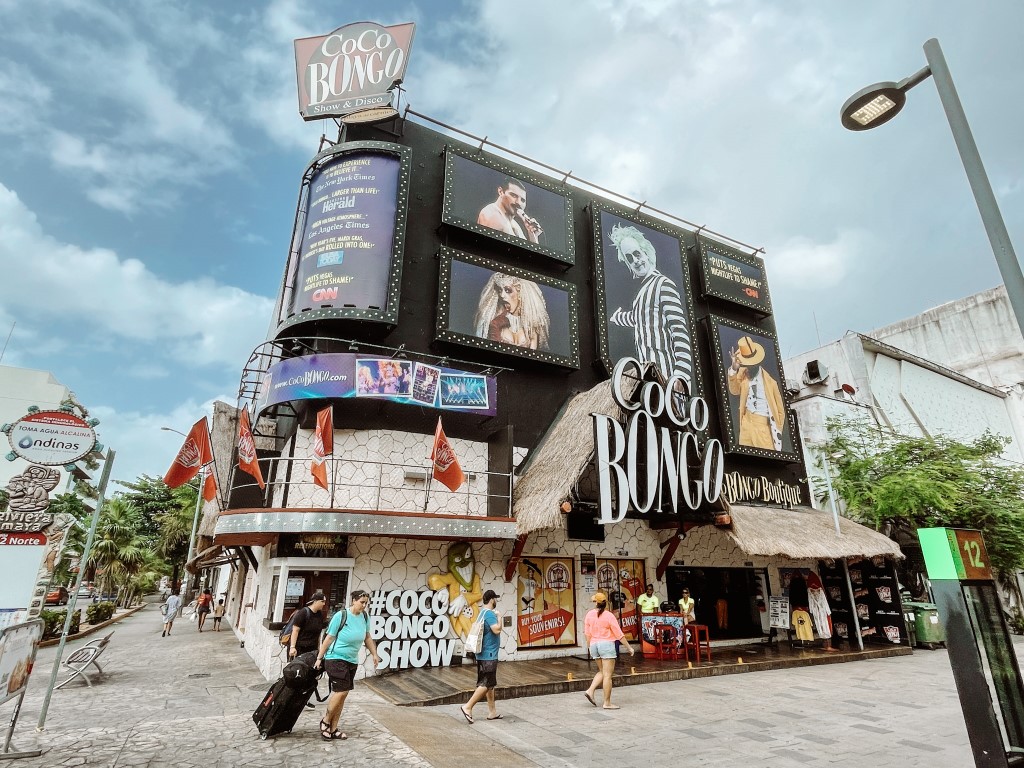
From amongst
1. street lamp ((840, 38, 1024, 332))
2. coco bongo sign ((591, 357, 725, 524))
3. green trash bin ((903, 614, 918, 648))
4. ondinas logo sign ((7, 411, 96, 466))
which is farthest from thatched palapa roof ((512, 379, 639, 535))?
green trash bin ((903, 614, 918, 648))

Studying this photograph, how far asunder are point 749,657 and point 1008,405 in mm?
26273

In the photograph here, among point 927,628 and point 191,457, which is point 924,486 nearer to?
point 927,628

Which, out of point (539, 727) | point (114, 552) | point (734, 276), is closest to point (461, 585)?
point (539, 727)

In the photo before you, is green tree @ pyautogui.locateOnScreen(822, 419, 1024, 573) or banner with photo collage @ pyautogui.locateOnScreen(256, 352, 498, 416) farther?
green tree @ pyautogui.locateOnScreen(822, 419, 1024, 573)

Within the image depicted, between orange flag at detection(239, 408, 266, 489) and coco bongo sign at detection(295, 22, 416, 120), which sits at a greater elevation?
coco bongo sign at detection(295, 22, 416, 120)

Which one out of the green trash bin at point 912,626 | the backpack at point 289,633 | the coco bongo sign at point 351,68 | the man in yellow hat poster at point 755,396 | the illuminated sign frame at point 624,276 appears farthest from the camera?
the man in yellow hat poster at point 755,396

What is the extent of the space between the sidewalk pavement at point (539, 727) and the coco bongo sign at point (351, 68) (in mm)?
14799

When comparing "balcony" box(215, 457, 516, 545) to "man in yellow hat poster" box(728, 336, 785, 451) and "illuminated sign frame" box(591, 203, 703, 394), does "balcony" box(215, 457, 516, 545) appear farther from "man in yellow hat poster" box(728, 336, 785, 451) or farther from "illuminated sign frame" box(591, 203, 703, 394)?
"man in yellow hat poster" box(728, 336, 785, 451)

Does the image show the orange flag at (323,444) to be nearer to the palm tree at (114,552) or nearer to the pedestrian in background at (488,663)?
the pedestrian in background at (488,663)

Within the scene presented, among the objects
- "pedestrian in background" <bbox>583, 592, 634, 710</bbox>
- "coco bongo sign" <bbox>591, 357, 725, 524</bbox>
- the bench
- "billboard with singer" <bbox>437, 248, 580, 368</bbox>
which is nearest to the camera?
"pedestrian in background" <bbox>583, 592, 634, 710</bbox>

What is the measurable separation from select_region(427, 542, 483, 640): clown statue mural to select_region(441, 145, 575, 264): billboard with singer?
8754 mm

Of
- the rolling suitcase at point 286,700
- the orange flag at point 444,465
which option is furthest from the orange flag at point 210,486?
the rolling suitcase at point 286,700

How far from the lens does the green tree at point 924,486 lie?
1738 cm

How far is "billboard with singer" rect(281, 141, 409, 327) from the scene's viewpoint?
43.8 ft
